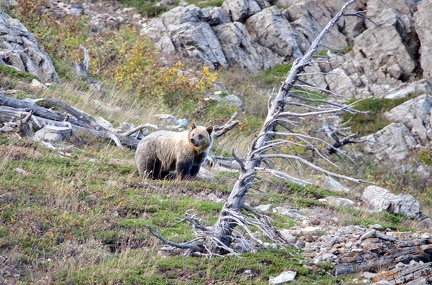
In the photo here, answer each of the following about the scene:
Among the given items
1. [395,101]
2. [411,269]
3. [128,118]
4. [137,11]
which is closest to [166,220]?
[411,269]

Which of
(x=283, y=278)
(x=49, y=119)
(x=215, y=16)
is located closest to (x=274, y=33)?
(x=215, y=16)

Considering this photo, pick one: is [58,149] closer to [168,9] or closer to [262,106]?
[262,106]

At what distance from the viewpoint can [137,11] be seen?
32.6 m

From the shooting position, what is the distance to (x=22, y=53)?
18.7 m

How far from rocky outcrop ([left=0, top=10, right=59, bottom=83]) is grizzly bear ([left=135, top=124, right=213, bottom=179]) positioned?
6.64 meters

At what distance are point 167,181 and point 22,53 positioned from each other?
8.81m

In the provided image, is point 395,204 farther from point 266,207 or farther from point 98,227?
point 98,227

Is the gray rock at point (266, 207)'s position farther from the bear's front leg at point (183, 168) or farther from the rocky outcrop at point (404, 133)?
the rocky outcrop at point (404, 133)

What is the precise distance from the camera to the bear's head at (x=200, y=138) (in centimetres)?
1212

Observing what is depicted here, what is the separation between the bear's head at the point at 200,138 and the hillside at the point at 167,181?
834 millimetres

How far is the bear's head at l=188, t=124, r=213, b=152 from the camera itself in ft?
39.8

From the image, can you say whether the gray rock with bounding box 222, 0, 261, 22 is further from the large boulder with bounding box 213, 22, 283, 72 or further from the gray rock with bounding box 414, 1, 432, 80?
the gray rock with bounding box 414, 1, 432, 80

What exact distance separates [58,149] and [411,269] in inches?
303

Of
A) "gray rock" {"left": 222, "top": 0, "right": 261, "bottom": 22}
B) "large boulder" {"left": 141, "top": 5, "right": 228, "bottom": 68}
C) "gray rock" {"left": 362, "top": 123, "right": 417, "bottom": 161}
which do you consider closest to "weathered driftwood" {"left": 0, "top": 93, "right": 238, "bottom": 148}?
"gray rock" {"left": 362, "top": 123, "right": 417, "bottom": 161}
